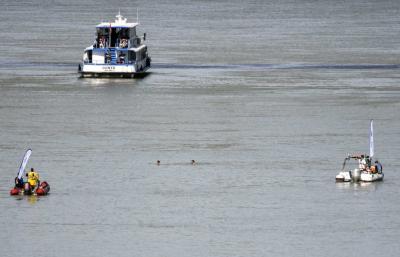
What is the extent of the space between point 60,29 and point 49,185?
109 metres

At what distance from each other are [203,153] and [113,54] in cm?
3538

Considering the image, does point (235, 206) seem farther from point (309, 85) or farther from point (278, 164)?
point (309, 85)

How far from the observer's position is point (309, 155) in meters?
66.2

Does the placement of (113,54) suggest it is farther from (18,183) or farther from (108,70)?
(18,183)

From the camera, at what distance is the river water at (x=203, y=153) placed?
51094 millimetres

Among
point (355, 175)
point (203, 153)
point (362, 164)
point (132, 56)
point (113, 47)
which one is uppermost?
point (113, 47)

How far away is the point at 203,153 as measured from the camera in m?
67.1

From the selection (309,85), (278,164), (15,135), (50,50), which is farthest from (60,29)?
(278,164)

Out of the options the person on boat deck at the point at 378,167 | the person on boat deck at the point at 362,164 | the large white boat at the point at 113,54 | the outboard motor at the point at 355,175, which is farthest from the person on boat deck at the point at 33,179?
the large white boat at the point at 113,54

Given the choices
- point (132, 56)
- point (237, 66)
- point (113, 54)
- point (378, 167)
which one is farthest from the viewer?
point (237, 66)

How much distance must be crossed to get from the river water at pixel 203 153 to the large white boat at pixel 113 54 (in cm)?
109

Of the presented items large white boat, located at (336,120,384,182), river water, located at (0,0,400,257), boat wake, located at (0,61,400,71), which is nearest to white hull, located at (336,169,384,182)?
large white boat, located at (336,120,384,182)

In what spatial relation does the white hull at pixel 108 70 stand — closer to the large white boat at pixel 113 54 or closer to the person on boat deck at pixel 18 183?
the large white boat at pixel 113 54

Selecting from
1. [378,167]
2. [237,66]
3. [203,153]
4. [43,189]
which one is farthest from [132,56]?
[43,189]
